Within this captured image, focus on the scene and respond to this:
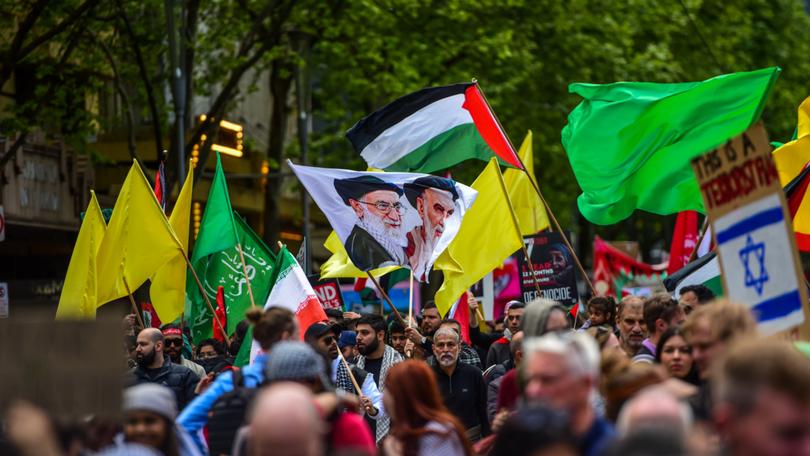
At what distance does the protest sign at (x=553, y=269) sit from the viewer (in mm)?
14844

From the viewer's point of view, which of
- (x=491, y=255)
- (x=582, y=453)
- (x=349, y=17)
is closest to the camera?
(x=582, y=453)

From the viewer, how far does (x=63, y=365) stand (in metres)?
5.94

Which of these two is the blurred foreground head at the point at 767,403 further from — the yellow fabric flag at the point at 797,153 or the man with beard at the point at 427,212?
the yellow fabric flag at the point at 797,153

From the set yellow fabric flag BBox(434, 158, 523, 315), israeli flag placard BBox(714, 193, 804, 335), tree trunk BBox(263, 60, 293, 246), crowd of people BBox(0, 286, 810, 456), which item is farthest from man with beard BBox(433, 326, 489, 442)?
tree trunk BBox(263, 60, 293, 246)

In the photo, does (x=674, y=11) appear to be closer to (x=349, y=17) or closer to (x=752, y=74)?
(x=349, y=17)

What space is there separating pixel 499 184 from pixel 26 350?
301 inches

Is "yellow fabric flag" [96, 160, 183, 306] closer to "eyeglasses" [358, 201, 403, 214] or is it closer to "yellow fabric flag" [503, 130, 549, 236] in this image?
"eyeglasses" [358, 201, 403, 214]

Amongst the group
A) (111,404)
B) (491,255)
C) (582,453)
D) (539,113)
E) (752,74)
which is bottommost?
(582,453)

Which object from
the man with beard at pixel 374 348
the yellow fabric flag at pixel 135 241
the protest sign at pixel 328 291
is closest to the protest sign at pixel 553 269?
the protest sign at pixel 328 291

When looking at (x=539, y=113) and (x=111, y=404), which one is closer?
(x=111, y=404)

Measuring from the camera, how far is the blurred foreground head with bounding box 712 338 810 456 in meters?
4.36

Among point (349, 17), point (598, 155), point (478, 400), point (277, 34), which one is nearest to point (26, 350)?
point (478, 400)

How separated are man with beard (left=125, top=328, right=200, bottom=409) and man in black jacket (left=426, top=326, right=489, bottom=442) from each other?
168cm

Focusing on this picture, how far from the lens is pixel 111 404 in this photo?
5824 millimetres
